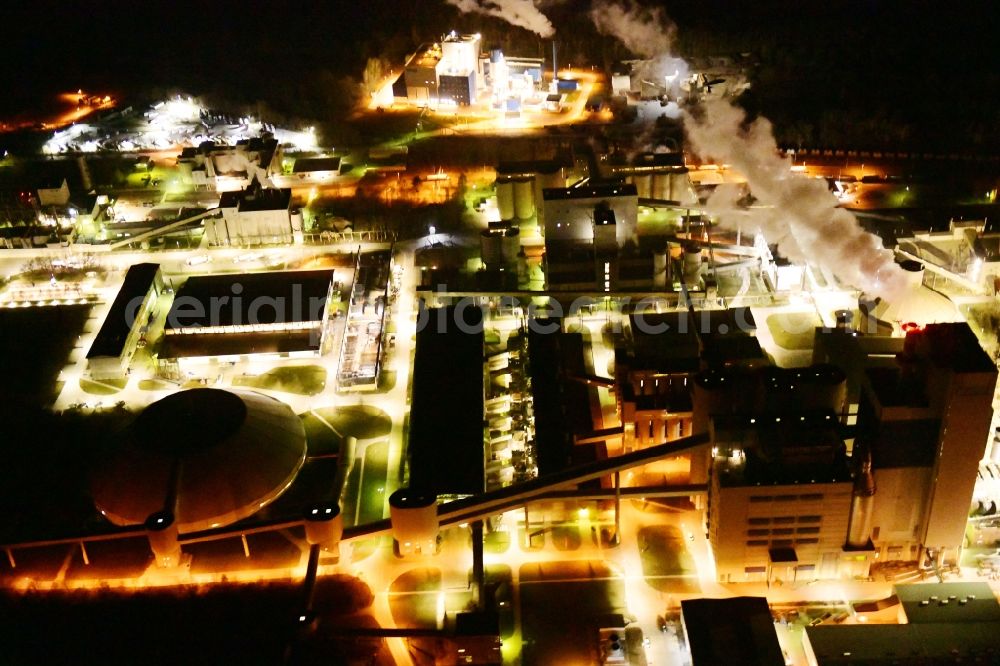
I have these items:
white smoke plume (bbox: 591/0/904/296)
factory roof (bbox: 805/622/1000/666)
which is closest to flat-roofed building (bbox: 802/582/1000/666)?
factory roof (bbox: 805/622/1000/666)

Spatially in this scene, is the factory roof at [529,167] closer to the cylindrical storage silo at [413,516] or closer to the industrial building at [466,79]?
the industrial building at [466,79]

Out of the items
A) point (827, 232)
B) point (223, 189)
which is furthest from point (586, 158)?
point (223, 189)

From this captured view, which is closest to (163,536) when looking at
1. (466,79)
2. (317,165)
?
(317,165)

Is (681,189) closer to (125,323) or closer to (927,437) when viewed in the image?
(927,437)

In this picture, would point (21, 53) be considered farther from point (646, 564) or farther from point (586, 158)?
point (646, 564)

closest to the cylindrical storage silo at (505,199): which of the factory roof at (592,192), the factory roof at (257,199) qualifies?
the factory roof at (592,192)

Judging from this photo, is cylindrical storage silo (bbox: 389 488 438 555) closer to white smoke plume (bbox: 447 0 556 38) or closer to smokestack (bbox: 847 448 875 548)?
smokestack (bbox: 847 448 875 548)
